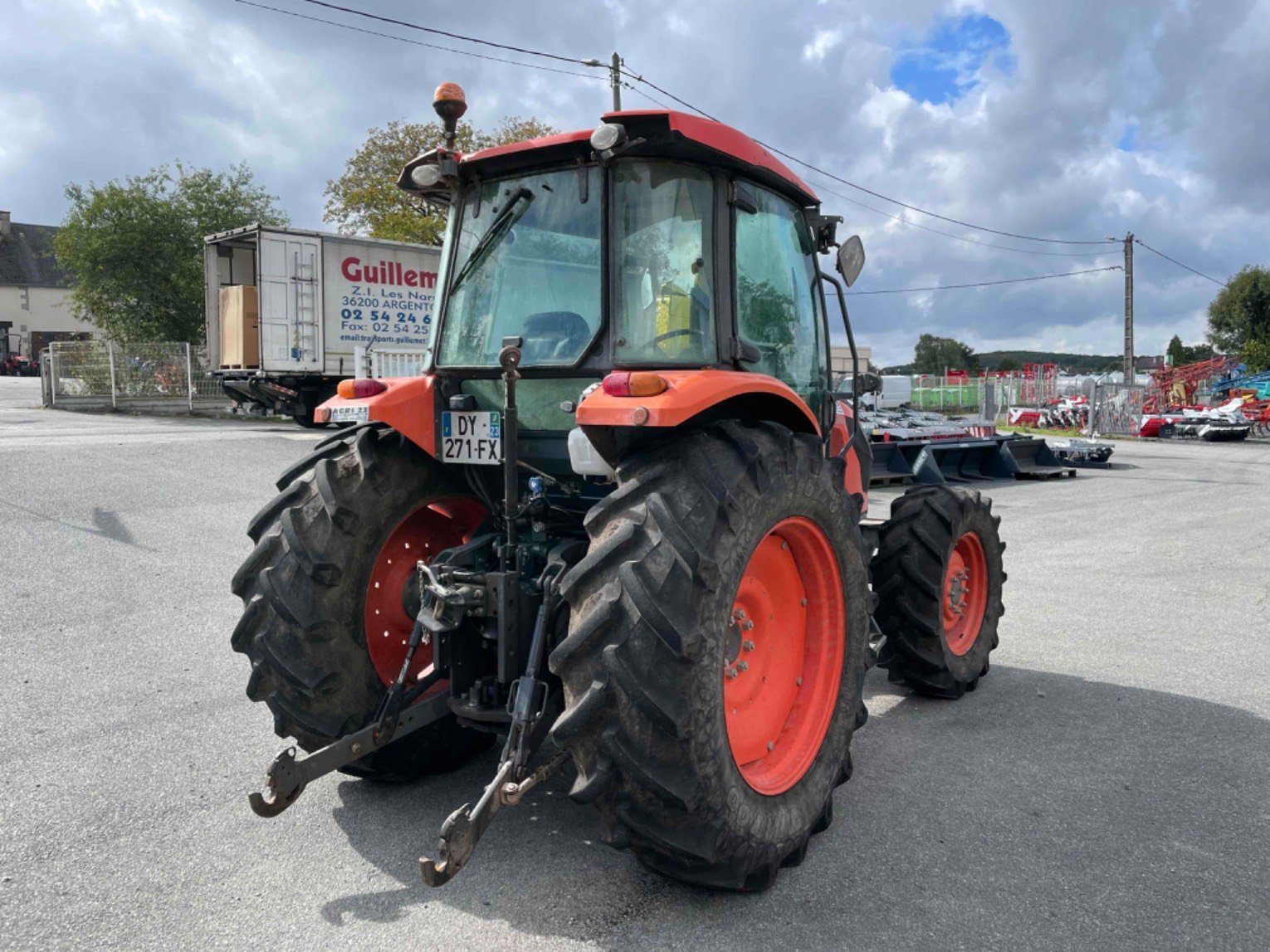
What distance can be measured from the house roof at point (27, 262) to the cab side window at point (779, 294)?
2790 inches

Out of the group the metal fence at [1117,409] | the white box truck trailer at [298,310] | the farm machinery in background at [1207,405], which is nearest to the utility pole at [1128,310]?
the farm machinery in background at [1207,405]

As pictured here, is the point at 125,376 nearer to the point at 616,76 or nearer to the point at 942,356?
the point at 616,76

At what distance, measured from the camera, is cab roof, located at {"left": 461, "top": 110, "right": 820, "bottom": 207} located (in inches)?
125

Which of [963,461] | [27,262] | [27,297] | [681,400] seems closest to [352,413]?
[681,400]

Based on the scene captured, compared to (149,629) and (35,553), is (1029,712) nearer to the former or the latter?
(149,629)

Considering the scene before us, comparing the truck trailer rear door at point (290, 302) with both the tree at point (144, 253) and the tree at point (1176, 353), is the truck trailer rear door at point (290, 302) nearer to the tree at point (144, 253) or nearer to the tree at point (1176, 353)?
the tree at point (144, 253)

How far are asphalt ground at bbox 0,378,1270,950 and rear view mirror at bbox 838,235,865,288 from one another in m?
2.15

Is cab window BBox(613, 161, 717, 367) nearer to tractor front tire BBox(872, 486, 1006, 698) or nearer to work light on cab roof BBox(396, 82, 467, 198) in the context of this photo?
work light on cab roof BBox(396, 82, 467, 198)

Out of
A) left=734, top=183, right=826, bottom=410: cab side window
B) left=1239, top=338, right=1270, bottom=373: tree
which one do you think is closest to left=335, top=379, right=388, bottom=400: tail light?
left=734, top=183, right=826, bottom=410: cab side window

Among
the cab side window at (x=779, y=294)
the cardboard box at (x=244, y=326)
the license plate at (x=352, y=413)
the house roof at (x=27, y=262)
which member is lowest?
the license plate at (x=352, y=413)

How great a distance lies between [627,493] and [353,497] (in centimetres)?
120

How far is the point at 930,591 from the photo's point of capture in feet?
15.3

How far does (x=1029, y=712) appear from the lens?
4.74 m

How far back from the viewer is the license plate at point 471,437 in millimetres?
3518
